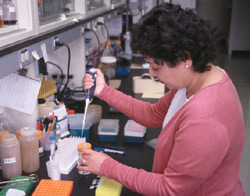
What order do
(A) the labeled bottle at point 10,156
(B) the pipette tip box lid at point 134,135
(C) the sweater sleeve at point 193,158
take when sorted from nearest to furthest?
(C) the sweater sleeve at point 193,158 → (A) the labeled bottle at point 10,156 → (B) the pipette tip box lid at point 134,135

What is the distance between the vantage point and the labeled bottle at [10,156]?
48.0 inches

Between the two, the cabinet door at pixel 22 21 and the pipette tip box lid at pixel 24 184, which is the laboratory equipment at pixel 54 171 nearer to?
the pipette tip box lid at pixel 24 184

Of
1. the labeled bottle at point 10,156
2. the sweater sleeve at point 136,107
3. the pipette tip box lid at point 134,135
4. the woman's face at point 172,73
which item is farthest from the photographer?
the pipette tip box lid at point 134,135

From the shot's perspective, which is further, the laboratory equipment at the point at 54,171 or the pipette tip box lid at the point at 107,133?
the pipette tip box lid at the point at 107,133

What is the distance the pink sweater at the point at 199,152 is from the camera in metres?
0.89

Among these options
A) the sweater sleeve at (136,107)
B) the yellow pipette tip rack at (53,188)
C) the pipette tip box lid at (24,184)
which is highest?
the sweater sleeve at (136,107)

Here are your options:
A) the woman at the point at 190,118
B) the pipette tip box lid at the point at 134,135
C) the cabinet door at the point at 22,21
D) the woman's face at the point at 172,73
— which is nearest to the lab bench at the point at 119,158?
the pipette tip box lid at the point at 134,135

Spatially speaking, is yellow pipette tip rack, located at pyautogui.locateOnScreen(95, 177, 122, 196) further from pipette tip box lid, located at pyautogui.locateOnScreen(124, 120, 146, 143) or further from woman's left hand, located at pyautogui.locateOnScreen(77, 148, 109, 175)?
pipette tip box lid, located at pyautogui.locateOnScreen(124, 120, 146, 143)

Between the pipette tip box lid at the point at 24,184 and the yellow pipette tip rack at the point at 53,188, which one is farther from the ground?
the yellow pipette tip rack at the point at 53,188

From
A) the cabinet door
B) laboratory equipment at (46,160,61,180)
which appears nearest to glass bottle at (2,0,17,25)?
the cabinet door

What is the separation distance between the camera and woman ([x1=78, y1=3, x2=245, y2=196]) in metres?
0.90

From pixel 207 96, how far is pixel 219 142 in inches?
6.0

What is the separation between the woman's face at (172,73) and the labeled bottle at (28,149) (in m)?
0.63

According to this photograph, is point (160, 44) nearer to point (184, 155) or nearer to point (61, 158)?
point (184, 155)
